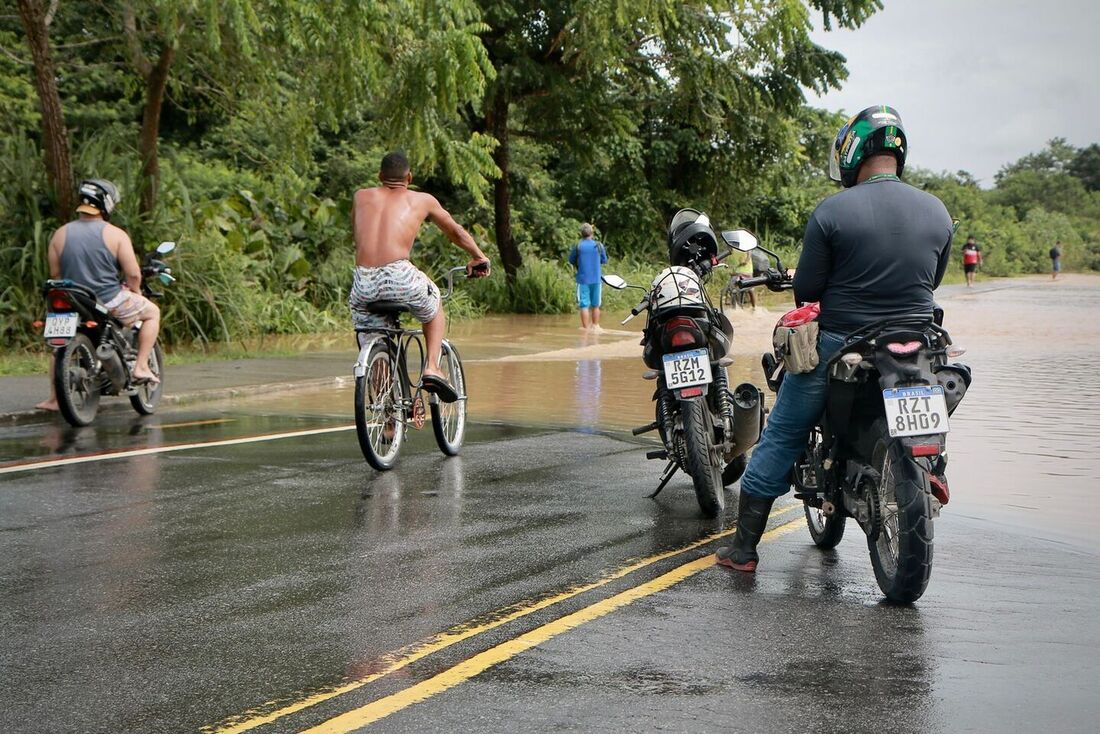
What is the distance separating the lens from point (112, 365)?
12086 millimetres

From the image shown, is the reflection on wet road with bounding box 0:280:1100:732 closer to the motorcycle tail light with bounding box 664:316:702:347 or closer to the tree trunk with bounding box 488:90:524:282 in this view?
the motorcycle tail light with bounding box 664:316:702:347

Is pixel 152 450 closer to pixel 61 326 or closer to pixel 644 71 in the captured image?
pixel 61 326

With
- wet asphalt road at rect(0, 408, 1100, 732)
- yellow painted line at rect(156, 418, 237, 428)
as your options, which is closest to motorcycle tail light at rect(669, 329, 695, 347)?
wet asphalt road at rect(0, 408, 1100, 732)

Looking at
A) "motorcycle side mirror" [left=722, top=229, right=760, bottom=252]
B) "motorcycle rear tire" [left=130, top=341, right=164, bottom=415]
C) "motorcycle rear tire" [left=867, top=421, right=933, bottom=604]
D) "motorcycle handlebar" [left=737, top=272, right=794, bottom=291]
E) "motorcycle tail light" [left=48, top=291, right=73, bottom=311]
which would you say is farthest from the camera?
"motorcycle rear tire" [left=130, top=341, right=164, bottom=415]

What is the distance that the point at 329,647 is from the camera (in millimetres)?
5309

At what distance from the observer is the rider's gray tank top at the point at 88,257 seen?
12047 mm

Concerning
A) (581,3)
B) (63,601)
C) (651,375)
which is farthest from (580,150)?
(63,601)

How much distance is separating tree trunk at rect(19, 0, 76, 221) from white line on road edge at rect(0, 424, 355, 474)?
23.4ft

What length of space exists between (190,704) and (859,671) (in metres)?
2.29

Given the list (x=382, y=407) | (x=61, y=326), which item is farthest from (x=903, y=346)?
(x=61, y=326)

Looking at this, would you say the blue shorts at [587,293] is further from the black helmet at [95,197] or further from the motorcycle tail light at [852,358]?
the motorcycle tail light at [852,358]

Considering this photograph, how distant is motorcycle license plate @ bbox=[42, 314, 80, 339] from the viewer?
38.2 feet

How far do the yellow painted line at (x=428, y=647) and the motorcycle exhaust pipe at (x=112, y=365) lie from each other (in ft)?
21.6

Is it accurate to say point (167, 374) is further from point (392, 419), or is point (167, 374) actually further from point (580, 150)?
point (580, 150)
